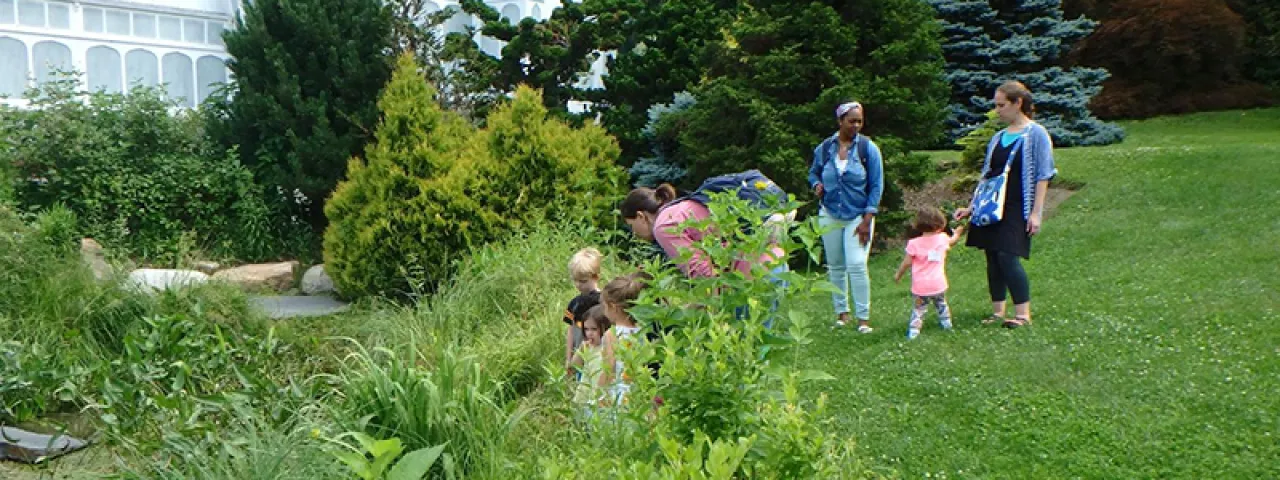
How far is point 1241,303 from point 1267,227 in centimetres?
256

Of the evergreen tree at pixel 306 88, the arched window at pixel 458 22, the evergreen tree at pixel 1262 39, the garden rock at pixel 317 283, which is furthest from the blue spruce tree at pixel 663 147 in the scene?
the evergreen tree at pixel 1262 39

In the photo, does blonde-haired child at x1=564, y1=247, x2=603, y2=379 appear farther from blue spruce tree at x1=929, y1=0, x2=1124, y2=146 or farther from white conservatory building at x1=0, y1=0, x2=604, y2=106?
blue spruce tree at x1=929, y1=0, x2=1124, y2=146

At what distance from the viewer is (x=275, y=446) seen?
3457 mm

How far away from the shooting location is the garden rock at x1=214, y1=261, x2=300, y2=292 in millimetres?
9062

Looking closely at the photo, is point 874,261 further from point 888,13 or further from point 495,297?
point 495,297

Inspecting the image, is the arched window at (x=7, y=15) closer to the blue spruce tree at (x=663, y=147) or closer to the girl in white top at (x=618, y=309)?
the blue spruce tree at (x=663, y=147)

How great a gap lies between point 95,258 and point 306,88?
357 centimetres

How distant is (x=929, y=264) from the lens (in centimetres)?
566

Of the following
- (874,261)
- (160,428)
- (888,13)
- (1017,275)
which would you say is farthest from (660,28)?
(160,428)

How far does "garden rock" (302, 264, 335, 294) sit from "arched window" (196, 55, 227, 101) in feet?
16.1

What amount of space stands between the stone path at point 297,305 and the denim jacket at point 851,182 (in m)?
4.04

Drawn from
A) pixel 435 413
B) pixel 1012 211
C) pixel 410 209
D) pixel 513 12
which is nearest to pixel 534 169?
pixel 410 209

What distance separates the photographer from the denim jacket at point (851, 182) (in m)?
5.85

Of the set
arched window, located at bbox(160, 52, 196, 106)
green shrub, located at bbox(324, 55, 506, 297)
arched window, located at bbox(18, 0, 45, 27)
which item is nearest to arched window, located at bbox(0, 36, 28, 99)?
arched window, located at bbox(18, 0, 45, 27)
